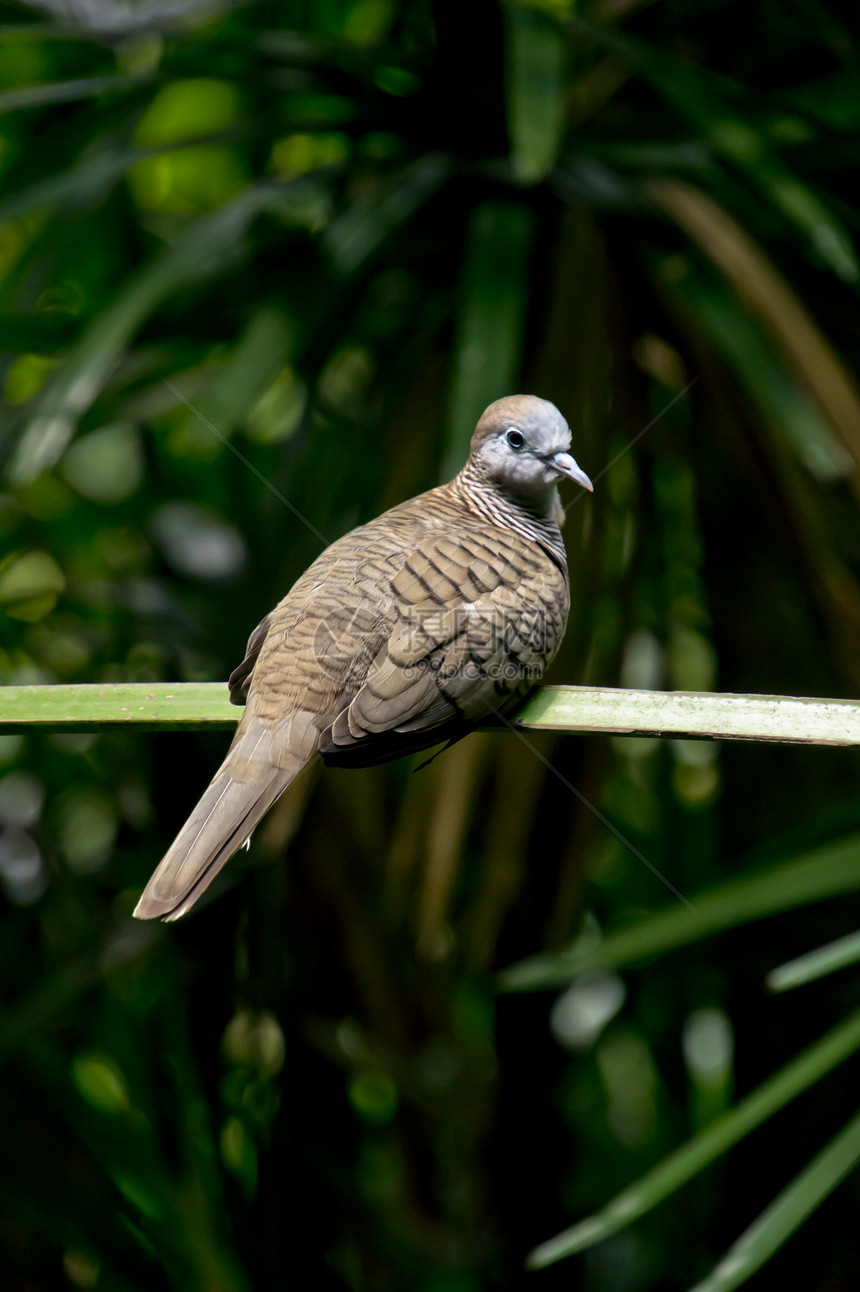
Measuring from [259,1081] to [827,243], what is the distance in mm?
1627

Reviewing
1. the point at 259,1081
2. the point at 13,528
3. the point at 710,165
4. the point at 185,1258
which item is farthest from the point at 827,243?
→ the point at 185,1258

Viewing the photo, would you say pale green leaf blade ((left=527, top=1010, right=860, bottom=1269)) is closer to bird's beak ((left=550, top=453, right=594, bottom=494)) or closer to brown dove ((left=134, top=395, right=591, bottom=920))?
brown dove ((left=134, top=395, right=591, bottom=920))

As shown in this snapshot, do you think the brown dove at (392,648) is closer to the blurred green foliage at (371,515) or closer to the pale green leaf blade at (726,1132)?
the blurred green foliage at (371,515)

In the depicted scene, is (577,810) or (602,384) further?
(577,810)

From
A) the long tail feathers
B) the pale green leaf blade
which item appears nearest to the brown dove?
the long tail feathers

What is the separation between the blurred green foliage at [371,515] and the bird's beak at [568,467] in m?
0.15

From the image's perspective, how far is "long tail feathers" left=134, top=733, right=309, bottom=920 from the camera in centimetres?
88

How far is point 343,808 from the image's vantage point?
5.79ft

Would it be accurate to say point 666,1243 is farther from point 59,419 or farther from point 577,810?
point 59,419

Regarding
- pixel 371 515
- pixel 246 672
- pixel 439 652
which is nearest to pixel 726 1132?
pixel 439 652

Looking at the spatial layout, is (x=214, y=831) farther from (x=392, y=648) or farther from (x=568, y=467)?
(x=568, y=467)

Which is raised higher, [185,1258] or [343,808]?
[343,808]

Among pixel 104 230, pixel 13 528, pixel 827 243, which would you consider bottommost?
pixel 827 243

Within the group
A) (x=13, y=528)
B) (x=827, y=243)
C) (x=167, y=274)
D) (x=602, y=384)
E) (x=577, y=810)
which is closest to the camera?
(x=827, y=243)
